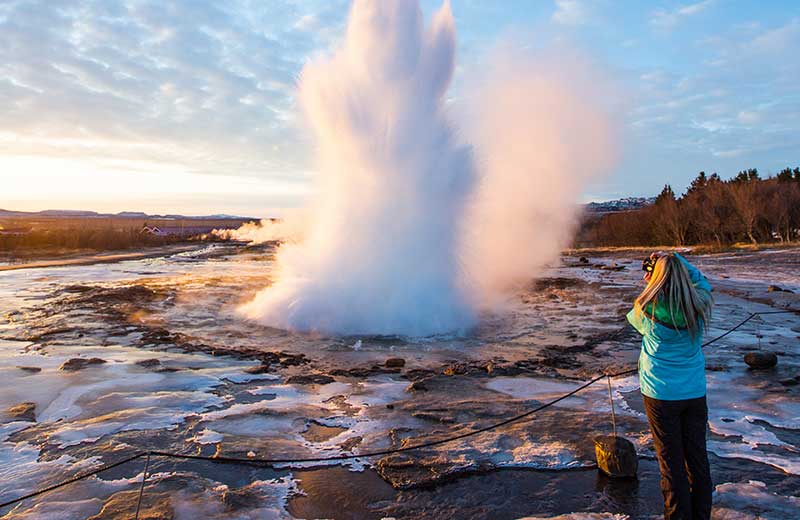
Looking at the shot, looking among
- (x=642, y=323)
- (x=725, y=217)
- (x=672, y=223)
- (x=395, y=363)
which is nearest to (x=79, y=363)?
(x=395, y=363)

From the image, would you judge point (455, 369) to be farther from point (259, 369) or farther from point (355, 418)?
point (259, 369)

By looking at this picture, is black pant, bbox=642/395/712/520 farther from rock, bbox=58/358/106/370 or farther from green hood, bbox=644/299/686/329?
rock, bbox=58/358/106/370

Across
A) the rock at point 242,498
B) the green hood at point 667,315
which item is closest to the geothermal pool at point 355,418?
the rock at point 242,498

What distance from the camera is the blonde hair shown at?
3396 mm

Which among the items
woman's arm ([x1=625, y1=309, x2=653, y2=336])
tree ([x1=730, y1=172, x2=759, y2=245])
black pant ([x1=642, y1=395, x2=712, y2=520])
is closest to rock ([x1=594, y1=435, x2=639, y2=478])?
black pant ([x1=642, y1=395, x2=712, y2=520])

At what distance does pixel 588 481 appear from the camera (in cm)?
498

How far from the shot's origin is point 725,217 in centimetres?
5275

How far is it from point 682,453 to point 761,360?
6.85 m

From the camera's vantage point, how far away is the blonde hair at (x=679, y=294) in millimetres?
3396

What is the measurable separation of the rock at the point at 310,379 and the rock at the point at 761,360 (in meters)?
7.22

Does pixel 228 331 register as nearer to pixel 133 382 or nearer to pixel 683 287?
pixel 133 382

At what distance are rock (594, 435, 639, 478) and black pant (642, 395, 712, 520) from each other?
126 centimetres

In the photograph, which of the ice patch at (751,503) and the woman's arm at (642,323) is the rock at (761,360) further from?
the woman's arm at (642,323)

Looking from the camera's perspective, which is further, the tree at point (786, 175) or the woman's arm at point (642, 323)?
the tree at point (786, 175)
